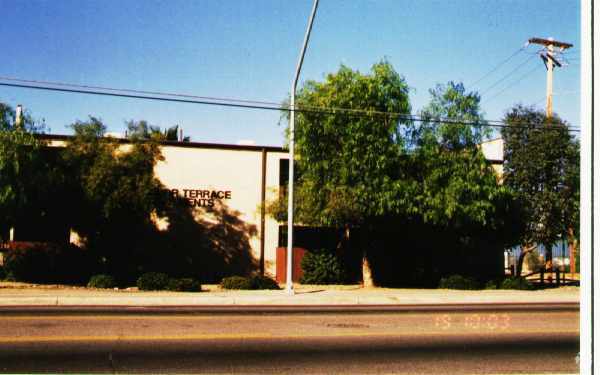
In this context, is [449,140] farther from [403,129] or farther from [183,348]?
[183,348]

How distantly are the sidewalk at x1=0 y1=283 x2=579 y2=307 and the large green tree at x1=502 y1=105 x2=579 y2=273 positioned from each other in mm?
3958

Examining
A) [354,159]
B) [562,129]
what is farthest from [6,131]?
[562,129]

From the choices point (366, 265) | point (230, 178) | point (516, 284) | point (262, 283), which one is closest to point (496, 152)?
point (516, 284)

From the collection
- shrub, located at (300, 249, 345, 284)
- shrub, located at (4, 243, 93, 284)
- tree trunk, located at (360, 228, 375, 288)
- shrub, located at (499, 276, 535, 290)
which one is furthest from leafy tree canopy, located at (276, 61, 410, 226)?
shrub, located at (4, 243, 93, 284)

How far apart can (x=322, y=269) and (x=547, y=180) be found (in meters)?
10.7

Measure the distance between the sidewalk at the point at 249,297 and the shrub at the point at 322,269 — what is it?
109 inches

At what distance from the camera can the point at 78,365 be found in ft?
26.2

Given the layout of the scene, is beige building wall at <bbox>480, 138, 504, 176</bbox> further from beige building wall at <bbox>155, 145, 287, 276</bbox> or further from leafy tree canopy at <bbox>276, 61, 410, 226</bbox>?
beige building wall at <bbox>155, 145, 287, 276</bbox>

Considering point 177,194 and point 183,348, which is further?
point 177,194

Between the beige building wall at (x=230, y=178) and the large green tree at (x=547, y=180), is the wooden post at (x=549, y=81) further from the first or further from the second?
the beige building wall at (x=230, y=178)

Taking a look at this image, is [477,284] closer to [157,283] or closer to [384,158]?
[384,158]

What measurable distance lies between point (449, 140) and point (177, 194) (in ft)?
41.4

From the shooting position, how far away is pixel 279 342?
399 inches
